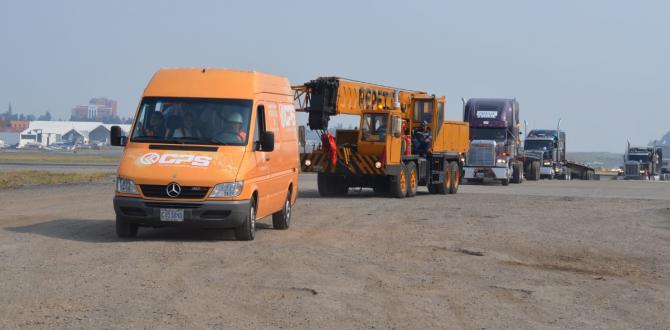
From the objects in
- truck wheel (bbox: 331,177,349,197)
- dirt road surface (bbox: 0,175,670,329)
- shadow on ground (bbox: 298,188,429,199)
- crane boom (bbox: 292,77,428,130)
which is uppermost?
crane boom (bbox: 292,77,428,130)

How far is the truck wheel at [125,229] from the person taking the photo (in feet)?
50.2

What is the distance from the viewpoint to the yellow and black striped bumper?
29.0 m

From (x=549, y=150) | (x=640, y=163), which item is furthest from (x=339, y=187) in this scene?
(x=640, y=163)

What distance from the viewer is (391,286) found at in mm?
11328

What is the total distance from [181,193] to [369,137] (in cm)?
1488

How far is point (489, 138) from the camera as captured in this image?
152 feet

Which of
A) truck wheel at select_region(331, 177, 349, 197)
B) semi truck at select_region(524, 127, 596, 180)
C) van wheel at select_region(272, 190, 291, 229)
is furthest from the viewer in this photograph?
semi truck at select_region(524, 127, 596, 180)

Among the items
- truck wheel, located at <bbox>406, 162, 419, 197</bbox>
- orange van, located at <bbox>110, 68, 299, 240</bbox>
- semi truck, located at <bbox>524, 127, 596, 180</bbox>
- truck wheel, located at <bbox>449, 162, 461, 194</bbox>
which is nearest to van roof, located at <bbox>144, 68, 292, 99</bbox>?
orange van, located at <bbox>110, 68, 299, 240</bbox>

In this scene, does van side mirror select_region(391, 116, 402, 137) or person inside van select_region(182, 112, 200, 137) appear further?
van side mirror select_region(391, 116, 402, 137)

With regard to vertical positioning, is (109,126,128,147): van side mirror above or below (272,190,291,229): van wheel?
above

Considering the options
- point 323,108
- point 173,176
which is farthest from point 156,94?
point 323,108

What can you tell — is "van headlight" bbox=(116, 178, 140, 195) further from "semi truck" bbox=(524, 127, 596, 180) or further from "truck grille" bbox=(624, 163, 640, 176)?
"truck grille" bbox=(624, 163, 640, 176)

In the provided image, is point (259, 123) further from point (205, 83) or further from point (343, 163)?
point (343, 163)

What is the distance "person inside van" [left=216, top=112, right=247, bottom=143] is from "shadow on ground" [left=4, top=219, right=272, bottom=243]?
1.49 m
